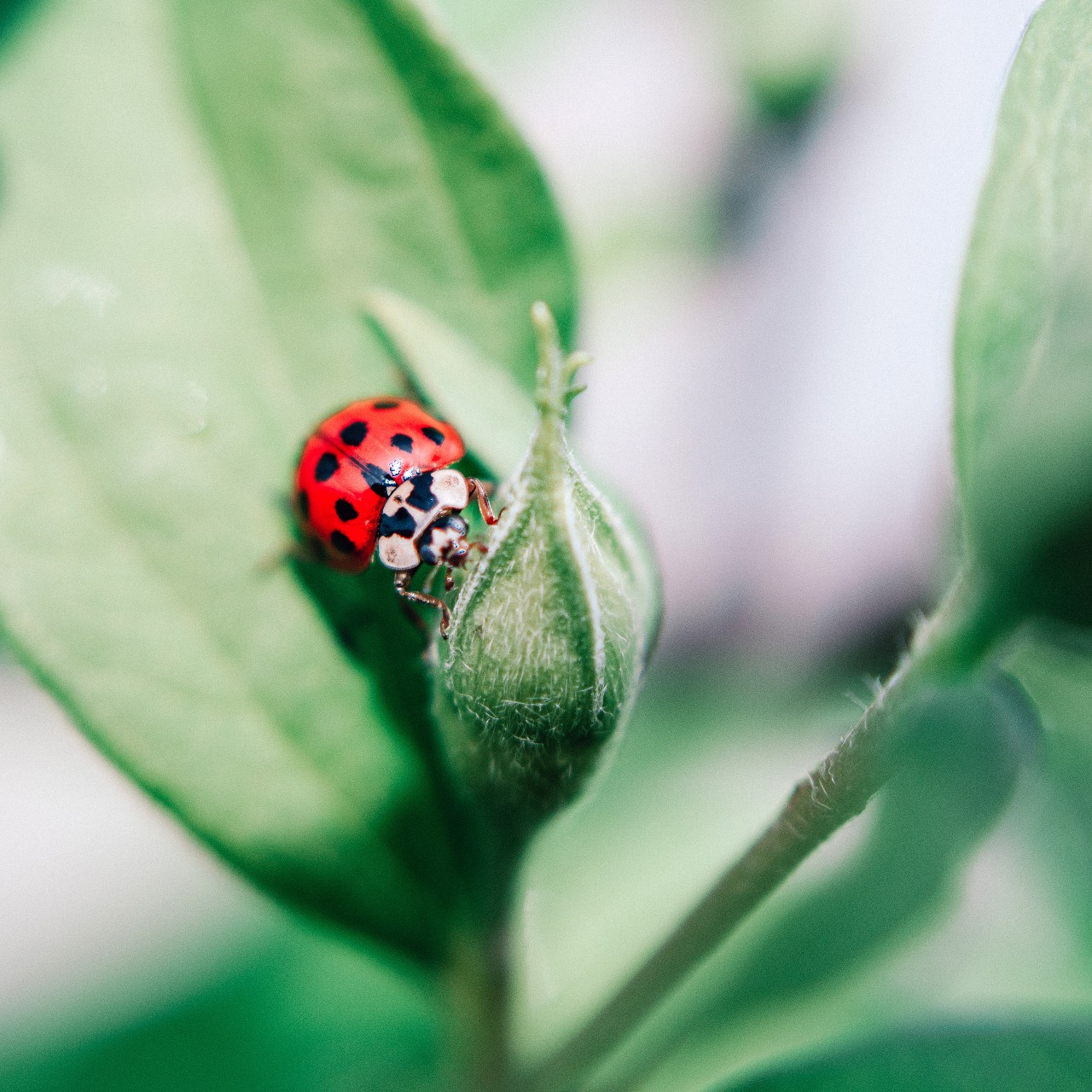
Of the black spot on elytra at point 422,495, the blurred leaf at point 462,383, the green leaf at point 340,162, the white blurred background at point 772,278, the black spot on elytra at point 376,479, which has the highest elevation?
the green leaf at point 340,162

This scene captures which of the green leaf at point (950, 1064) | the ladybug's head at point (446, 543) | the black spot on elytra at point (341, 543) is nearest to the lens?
the green leaf at point (950, 1064)

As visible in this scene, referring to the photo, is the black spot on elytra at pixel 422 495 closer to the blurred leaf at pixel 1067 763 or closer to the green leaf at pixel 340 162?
the green leaf at pixel 340 162

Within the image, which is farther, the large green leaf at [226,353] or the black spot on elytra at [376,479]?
the black spot on elytra at [376,479]

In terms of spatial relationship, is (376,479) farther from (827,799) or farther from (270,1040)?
(270,1040)

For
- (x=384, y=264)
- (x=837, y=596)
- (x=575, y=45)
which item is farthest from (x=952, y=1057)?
(x=575, y=45)

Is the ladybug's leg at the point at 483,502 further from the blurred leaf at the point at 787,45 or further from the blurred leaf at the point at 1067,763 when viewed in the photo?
the blurred leaf at the point at 787,45

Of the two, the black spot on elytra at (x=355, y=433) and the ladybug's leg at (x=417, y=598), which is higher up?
the black spot on elytra at (x=355, y=433)

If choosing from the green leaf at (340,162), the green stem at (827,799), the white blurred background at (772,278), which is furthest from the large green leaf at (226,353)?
the white blurred background at (772,278)

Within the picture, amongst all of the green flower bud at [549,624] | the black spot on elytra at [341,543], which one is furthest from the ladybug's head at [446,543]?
the green flower bud at [549,624]

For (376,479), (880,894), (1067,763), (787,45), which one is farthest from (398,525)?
(787,45)

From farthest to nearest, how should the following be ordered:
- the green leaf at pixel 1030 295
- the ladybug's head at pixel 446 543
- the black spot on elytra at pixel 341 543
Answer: the ladybug's head at pixel 446 543, the black spot on elytra at pixel 341 543, the green leaf at pixel 1030 295
